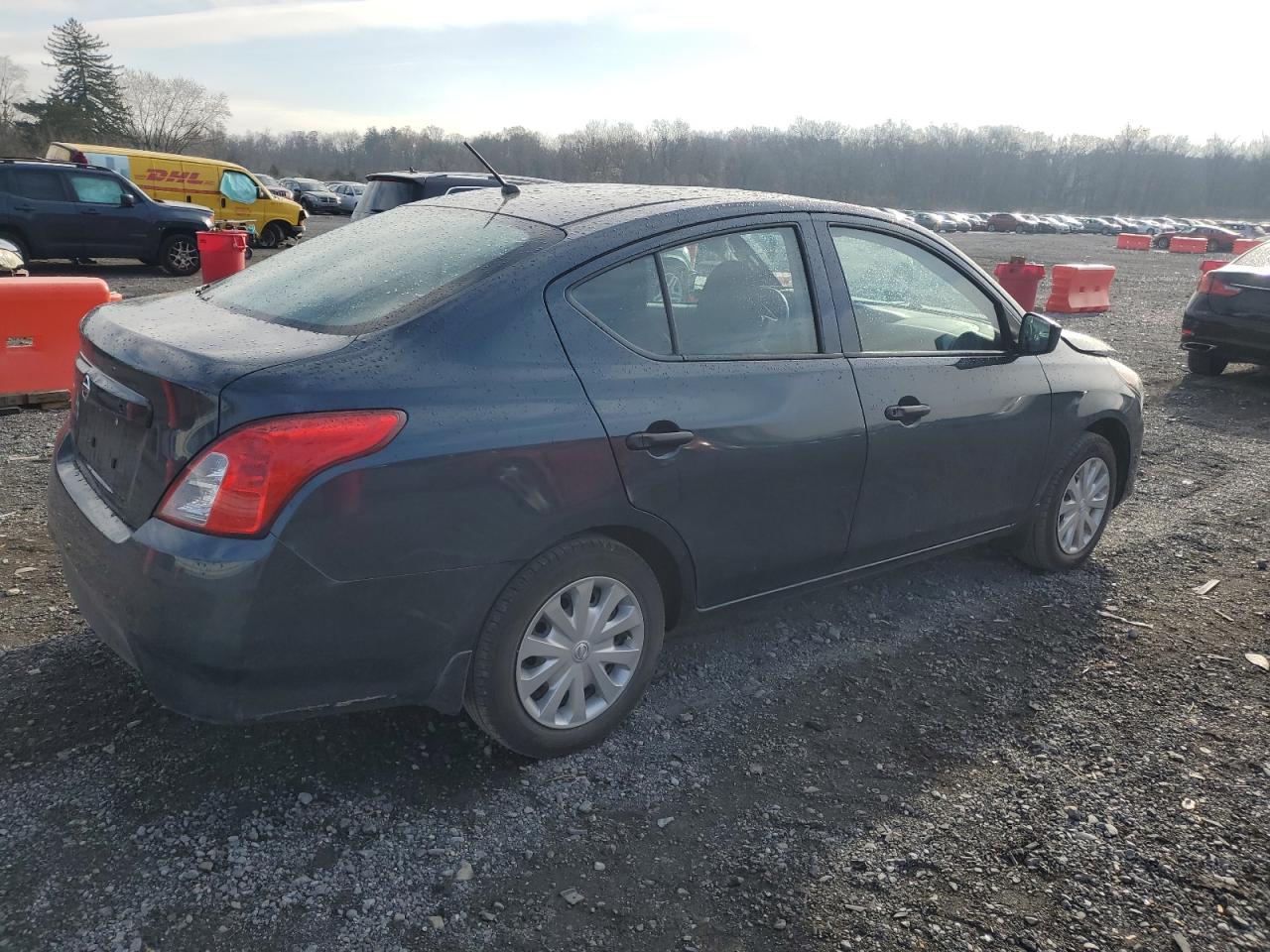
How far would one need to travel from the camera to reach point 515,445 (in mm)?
2664

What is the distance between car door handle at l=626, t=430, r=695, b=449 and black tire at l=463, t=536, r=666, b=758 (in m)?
0.30

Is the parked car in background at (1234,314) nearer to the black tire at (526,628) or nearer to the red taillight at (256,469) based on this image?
the black tire at (526,628)

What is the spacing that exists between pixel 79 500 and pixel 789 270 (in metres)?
2.38

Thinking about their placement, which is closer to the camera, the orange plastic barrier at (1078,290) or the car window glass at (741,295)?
the car window glass at (741,295)

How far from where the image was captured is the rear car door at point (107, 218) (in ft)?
51.8

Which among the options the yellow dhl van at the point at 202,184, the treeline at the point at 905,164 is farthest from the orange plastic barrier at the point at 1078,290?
the treeline at the point at 905,164

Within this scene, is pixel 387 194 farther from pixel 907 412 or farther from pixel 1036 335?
pixel 907 412

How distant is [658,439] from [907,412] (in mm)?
1182

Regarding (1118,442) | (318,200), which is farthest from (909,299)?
(318,200)

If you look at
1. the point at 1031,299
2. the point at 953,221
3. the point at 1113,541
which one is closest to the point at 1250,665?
the point at 1113,541

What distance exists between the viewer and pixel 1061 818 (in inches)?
115

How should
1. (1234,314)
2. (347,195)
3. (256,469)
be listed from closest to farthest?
(256,469) < (1234,314) < (347,195)

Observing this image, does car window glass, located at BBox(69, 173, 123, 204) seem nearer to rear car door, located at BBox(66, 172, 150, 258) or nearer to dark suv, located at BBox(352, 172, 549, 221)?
rear car door, located at BBox(66, 172, 150, 258)

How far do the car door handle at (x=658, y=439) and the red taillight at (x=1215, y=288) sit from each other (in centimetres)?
899
